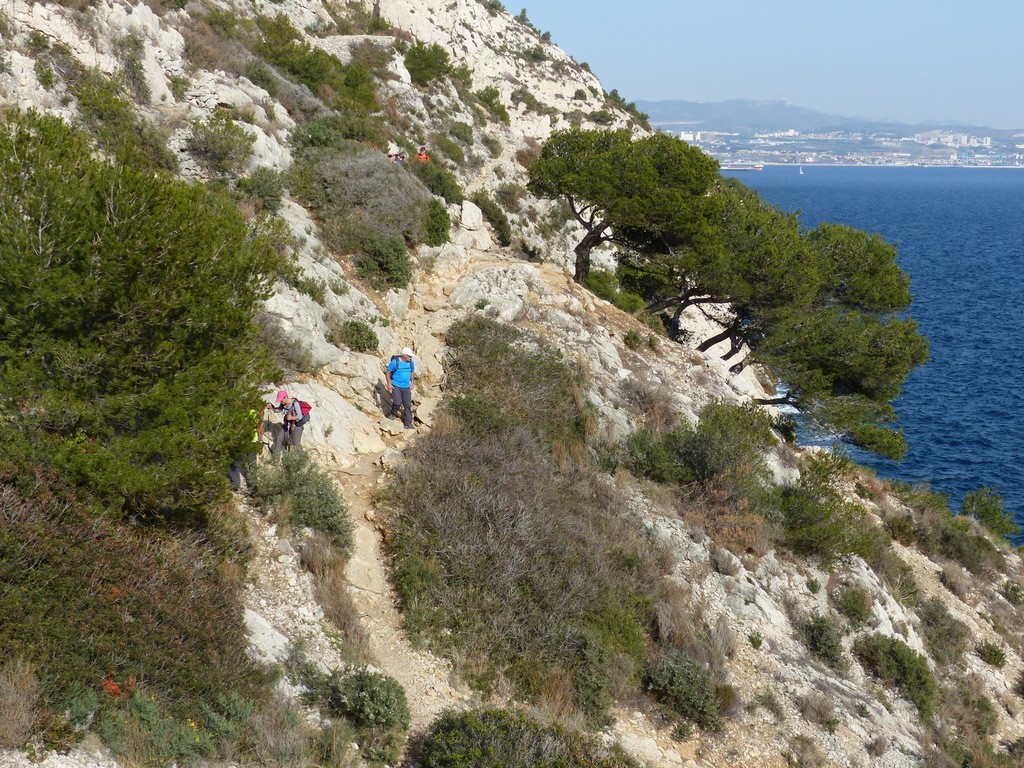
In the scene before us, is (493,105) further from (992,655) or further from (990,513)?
(992,655)

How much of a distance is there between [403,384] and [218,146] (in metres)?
9.81

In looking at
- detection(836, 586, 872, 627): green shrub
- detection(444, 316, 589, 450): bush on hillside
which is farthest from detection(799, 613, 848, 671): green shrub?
detection(444, 316, 589, 450): bush on hillside

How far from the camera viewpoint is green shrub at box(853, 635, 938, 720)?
44.5 ft

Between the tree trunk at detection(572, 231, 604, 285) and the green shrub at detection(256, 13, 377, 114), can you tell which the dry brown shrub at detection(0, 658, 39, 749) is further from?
the green shrub at detection(256, 13, 377, 114)

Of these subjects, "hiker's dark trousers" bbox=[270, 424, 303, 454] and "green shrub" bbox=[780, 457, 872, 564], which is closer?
"hiker's dark trousers" bbox=[270, 424, 303, 454]

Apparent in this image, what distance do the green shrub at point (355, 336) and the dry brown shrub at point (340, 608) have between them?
23.1 feet

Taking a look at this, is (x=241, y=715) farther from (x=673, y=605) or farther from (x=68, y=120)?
(x=68, y=120)

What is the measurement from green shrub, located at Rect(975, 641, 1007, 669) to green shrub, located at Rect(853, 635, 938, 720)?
Result: 11.0ft

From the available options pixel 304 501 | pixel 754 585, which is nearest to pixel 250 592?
pixel 304 501

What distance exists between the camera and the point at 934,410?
126 feet

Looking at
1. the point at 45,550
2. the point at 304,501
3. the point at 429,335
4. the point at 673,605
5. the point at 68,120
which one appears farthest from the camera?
the point at 429,335

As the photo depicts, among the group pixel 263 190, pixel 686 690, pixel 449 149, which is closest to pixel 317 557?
pixel 686 690

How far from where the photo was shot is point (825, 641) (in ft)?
44.8

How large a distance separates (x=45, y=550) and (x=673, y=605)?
30.7 ft
